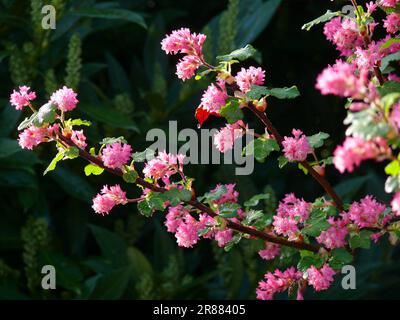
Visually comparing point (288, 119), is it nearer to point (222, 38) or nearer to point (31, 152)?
point (222, 38)

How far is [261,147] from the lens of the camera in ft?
4.08

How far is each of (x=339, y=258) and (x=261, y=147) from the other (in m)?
0.23

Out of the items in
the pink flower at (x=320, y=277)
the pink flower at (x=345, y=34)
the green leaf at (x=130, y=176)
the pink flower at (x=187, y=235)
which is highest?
the pink flower at (x=345, y=34)

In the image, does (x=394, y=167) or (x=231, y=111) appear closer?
(x=394, y=167)

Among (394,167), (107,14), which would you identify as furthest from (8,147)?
(394,167)

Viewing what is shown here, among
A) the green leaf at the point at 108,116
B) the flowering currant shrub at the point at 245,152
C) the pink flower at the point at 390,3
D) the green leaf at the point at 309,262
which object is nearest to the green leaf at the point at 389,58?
the flowering currant shrub at the point at 245,152

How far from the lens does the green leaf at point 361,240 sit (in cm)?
128

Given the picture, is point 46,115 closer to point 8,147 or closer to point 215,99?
point 215,99

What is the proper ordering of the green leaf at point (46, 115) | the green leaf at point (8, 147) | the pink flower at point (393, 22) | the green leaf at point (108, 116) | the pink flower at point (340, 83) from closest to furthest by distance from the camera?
the pink flower at point (340, 83), the green leaf at point (46, 115), the pink flower at point (393, 22), the green leaf at point (8, 147), the green leaf at point (108, 116)

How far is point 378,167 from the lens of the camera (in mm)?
3221

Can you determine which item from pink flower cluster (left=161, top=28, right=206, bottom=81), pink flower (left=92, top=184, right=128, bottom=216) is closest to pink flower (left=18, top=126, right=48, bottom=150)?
pink flower (left=92, top=184, right=128, bottom=216)

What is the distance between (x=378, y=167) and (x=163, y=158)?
209cm

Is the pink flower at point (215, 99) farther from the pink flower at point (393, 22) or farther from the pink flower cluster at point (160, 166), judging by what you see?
the pink flower at point (393, 22)

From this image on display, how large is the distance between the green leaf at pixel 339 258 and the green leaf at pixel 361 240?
0.06 ft
